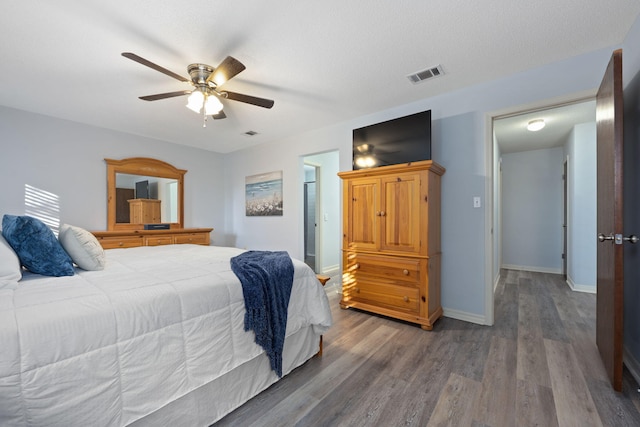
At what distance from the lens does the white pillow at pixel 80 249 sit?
166 centimetres

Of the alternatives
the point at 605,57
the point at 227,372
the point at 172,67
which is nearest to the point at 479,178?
the point at 605,57

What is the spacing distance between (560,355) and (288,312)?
82.1 inches

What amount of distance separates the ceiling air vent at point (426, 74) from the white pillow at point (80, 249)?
9.30 feet

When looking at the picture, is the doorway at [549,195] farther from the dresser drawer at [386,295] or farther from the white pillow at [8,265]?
the white pillow at [8,265]

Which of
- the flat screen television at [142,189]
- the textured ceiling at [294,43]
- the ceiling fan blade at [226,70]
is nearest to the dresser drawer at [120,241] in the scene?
the flat screen television at [142,189]

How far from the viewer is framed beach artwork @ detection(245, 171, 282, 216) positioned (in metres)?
4.57

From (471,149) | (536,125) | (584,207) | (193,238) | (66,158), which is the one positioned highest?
(536,125)

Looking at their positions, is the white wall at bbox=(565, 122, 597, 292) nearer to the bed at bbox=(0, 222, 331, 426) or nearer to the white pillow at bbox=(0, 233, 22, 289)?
the bed at bbox=(0, 222, 331, 426)

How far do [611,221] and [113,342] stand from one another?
8.89 feet

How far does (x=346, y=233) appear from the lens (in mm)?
3102

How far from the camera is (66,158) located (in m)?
3.60

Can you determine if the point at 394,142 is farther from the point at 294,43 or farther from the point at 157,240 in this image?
the point at 157,240

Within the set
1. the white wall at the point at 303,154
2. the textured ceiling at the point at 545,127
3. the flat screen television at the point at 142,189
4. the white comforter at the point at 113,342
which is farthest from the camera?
the flat screen television at the point at 142,189

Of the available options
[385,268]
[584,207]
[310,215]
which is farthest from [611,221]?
[310,215]
